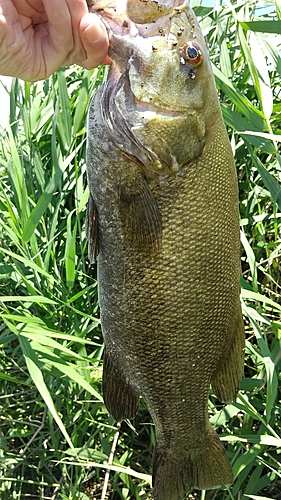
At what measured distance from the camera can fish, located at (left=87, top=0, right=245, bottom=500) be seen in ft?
4.48

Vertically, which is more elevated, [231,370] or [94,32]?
[94,32]

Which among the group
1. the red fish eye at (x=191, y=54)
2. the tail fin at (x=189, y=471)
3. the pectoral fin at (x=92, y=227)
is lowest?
the tail fin at (x=189, y=471)

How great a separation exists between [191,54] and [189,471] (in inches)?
48.8

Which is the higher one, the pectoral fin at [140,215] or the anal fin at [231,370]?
the pectoral fin at [140,215]

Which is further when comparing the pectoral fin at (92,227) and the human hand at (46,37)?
the pectoral fin at (92,227)

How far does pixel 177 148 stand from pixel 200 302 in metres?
0.43

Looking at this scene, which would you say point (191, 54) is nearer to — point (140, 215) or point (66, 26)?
point (66, 26)

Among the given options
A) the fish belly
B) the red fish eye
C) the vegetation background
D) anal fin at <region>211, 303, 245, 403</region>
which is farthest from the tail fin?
the red fish eye

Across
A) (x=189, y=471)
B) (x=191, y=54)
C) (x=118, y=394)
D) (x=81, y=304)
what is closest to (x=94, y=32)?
(x=191, y=54)

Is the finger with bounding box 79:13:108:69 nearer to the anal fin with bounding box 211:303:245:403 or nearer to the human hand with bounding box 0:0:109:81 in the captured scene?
the human hand with bounding box 0:0:109:81

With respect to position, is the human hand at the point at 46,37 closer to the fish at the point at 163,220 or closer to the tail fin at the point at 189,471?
the fish at the point at 163,220

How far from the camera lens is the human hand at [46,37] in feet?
4.32

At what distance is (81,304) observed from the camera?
98.3 inches

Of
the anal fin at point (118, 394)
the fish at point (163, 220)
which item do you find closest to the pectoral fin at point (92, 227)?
the fish at point (163, 220)
